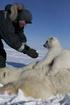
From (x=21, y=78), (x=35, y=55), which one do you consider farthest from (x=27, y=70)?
(x=35, y=55)

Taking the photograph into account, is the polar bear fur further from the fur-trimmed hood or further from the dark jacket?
the fur-trimmed hood

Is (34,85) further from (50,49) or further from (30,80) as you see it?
(50,49)

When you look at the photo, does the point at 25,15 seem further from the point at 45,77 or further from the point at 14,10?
the point at 45,77

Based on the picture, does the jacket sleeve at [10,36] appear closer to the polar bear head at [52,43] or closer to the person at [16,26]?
the person at [16,26]

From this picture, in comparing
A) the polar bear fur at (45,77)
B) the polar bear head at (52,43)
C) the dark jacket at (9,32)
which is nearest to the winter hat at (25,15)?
the dark jacket at (9,32)

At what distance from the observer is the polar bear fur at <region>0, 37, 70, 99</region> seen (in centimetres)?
544

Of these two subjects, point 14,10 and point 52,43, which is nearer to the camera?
point 52,43

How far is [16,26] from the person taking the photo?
764 cm

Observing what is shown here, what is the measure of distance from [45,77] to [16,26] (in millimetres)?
1976

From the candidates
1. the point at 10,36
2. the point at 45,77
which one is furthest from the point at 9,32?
the point at 45,77

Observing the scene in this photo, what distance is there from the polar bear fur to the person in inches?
34.1

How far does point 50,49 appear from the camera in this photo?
6656 mm

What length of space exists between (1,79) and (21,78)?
38 cm

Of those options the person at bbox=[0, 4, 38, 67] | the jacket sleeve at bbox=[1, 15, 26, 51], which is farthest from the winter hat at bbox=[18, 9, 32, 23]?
the jacket sleeve at bbox=[1, 15, 26, 51]
